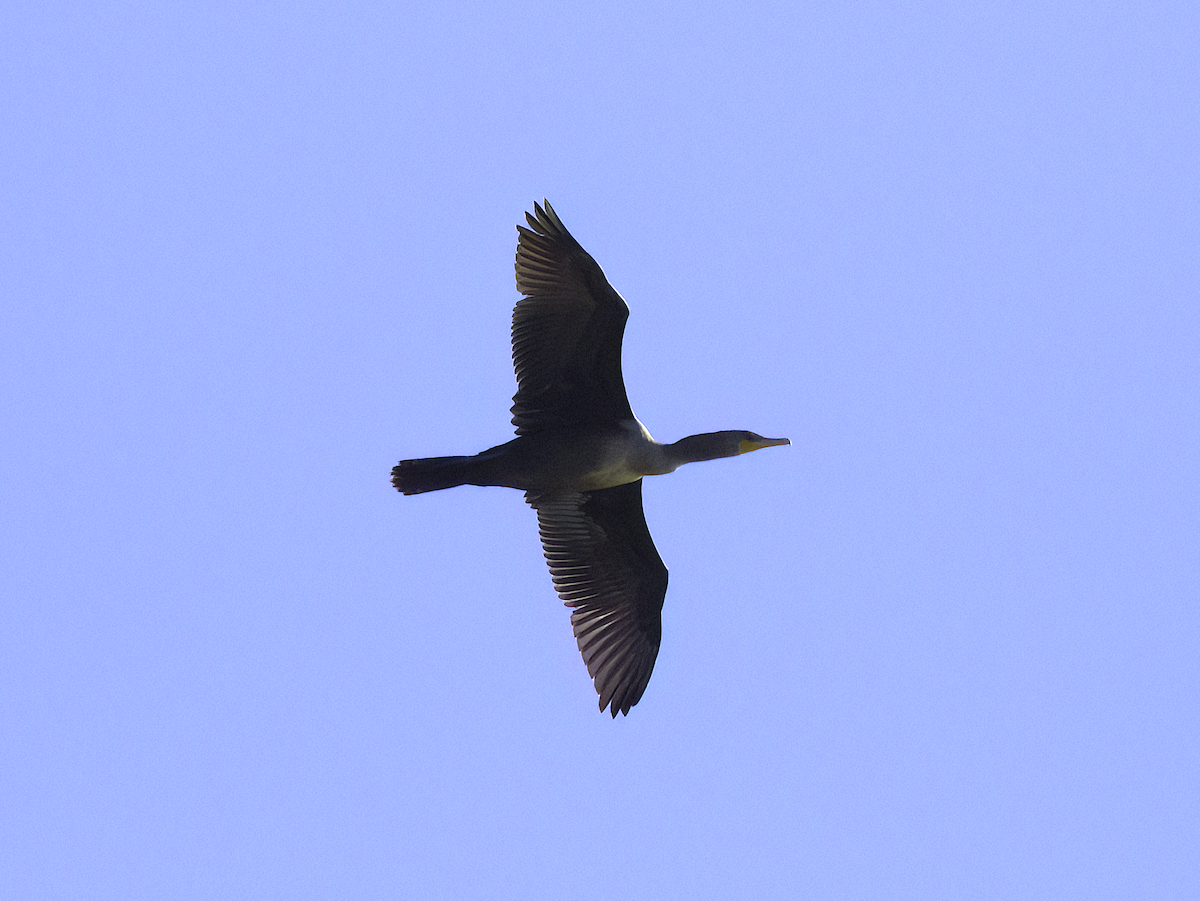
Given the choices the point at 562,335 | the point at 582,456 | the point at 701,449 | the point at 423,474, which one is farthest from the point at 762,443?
the point at 423,474

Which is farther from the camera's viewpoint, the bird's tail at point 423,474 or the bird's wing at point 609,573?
the bird's wing at point 609,573

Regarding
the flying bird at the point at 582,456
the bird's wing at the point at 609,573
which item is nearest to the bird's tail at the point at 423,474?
the flying bird at the point at 582,456

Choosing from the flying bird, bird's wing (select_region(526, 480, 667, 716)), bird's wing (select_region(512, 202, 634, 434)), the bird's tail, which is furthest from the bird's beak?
the bird's tail

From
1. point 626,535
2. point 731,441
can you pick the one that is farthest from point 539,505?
point 731,441

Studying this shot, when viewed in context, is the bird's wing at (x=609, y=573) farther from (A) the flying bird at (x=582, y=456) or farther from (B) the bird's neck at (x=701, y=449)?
(B) the bird's neck at (x=701, y=449)

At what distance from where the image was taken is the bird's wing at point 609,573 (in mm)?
9586

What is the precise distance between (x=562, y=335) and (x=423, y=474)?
1273 millimetres

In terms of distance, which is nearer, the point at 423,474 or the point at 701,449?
the point at 423,474

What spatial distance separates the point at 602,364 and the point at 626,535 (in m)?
1.38

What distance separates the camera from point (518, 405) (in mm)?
9141

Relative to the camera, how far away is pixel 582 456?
9.05m

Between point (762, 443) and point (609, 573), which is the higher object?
point (762, 443)

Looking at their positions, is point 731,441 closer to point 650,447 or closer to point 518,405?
point 650,447

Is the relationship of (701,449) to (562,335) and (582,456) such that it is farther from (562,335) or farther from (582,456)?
(562,335)
